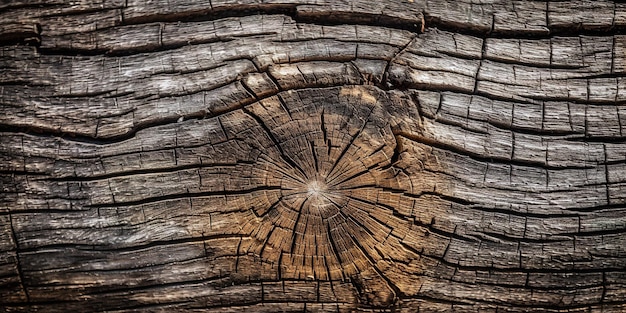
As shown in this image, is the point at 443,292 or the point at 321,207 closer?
the point at 321,207

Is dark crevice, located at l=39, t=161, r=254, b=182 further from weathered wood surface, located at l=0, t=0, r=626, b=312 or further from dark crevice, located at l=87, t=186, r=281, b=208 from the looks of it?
dark crevice, located at l=87, t=186, r=281, b=208

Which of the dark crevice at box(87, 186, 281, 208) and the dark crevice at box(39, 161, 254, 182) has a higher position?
the dark crevice at box(39, 161, 254, 182)

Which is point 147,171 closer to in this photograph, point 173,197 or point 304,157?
point 173,197

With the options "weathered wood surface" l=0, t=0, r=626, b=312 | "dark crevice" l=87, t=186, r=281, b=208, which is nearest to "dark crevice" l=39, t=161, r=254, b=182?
"weathered wood surface" l=0, t=0, r=626, b=312

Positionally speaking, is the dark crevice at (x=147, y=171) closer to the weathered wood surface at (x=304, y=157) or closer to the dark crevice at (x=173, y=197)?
the weathered wood surface at (x=304, y=157)

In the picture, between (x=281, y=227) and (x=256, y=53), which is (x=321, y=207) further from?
(x=256, y=53)

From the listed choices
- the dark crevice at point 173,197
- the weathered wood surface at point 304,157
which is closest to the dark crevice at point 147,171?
the weathered wood surface at point 304,157

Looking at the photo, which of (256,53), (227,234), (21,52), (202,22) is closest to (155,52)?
(202,22)

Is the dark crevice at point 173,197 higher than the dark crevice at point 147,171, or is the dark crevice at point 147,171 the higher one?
the dark crevice at point 147,171
